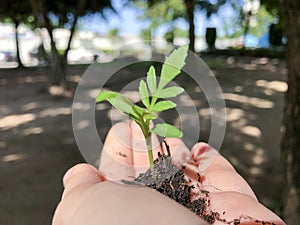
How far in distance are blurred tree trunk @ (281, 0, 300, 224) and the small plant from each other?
84 cm

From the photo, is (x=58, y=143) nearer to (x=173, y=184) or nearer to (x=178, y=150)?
(x=178, y=150)

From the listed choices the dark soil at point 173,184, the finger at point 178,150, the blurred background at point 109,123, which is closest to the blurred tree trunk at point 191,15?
the blurred background at point 109,123

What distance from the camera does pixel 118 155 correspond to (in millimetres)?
605

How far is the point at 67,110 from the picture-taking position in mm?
3561

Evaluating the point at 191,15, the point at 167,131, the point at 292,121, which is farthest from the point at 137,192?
the point at 191,15

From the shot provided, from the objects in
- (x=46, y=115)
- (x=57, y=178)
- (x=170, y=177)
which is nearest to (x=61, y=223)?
(x=170, y=177)

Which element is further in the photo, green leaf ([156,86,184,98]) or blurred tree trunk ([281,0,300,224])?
blurred tree trunk ([281,0,300,224])

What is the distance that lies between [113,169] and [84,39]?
9.43 metres

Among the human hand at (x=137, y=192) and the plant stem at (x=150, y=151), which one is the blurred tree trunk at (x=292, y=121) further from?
the plant stem at (x=150, y=151)

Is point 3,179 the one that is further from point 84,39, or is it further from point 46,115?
point 84,39

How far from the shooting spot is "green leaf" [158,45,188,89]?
1.44 ft

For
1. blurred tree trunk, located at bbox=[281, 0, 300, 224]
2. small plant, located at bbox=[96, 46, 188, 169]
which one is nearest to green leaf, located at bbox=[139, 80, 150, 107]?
small plant, located at bbox=[96, 46, 188, 169]

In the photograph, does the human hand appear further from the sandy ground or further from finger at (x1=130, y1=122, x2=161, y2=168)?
the sandy ground

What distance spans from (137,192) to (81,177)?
0.15m
